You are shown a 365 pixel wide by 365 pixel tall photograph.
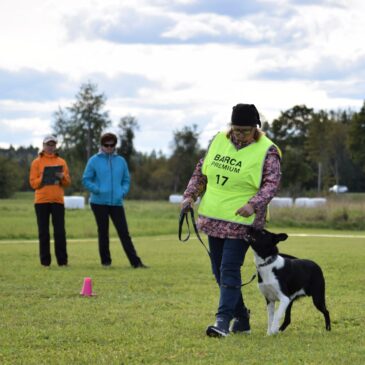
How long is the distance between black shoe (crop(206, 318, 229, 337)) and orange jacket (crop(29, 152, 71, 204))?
7593 mm

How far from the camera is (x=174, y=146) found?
90500 millimetres

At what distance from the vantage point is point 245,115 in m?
7.77

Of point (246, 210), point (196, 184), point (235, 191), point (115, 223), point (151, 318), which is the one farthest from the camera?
point (115, 223)

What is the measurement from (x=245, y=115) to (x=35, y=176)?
781 centimetres

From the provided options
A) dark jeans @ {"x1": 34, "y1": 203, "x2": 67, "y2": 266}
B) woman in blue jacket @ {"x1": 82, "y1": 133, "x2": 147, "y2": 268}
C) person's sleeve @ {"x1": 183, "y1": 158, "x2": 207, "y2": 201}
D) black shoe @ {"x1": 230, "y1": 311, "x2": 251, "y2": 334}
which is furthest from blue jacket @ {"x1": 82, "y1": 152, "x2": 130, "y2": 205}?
black shoe @ {"x1": 230, "y1": 311, "x2": 251, "y2": 334}

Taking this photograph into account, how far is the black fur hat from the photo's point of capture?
25.5 ft

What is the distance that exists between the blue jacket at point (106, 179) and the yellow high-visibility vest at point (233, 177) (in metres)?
6.82

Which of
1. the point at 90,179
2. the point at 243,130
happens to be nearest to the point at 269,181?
the point at 243,130

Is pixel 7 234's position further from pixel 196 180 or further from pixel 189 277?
pixel 196 180

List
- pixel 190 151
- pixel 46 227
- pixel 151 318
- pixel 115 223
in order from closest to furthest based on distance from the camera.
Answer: pixel 151 318
pixel 115 223
pixel 46 227
pixel 190 151

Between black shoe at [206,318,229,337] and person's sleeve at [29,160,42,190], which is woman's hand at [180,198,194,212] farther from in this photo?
person's sleeve at [29,160,42,190]

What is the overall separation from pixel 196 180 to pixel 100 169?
6653 mm

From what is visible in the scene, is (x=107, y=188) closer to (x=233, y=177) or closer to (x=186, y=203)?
(x=186, y=203)

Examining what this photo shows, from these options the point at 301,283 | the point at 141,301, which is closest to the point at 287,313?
the point at 301,283
